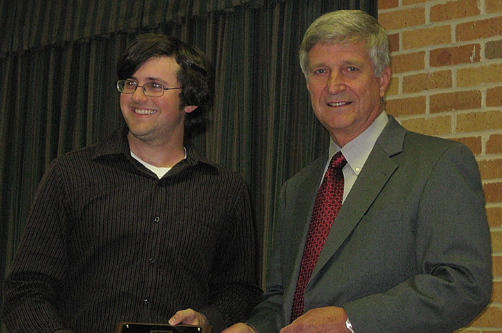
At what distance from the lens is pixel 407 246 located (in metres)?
1.79

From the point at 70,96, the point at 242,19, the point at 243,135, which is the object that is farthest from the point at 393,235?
the point at 70,96

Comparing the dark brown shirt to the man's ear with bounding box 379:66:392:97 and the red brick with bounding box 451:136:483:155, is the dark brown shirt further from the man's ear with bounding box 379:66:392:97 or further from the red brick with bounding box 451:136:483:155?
the red brick with bounding box 451:136:483:155

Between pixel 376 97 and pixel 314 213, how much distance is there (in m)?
0.44

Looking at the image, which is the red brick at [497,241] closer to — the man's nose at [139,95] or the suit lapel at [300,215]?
the suit lapel at [300,215]

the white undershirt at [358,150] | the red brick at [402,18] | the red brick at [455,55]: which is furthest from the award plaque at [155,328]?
the red brick at [402,18]

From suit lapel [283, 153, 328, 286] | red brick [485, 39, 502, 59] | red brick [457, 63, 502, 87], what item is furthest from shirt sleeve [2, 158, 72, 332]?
red brick [485, 39, 502, 59]

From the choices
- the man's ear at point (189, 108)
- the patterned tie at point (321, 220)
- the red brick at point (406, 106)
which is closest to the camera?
the patterned tie at point (321, 220)

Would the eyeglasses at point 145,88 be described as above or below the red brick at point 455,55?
below

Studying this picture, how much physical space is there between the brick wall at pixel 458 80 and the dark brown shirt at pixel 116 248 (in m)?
1.05

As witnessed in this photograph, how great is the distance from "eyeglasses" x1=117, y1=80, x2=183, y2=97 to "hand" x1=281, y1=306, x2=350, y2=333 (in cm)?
108

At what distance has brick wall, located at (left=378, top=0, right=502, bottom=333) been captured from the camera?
108 inches

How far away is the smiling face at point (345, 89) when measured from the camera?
6.87 feet

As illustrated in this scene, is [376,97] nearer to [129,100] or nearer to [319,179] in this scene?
[319,179]

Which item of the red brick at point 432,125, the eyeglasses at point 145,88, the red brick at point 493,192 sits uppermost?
the eyeglasses at point 145,88
